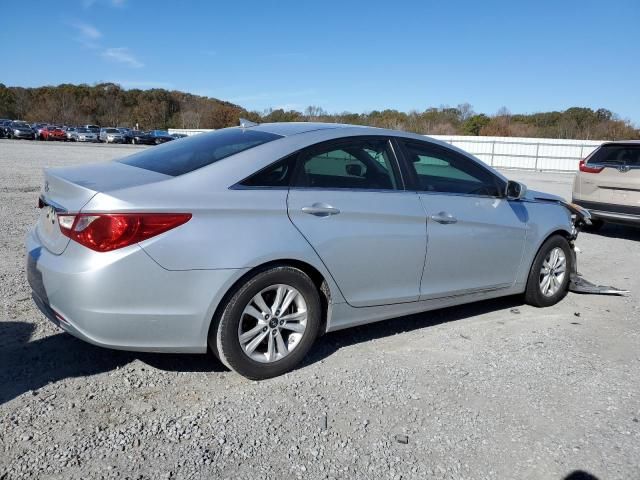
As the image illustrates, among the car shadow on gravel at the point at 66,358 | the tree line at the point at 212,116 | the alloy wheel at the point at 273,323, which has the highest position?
the tree line at the point at 212,116

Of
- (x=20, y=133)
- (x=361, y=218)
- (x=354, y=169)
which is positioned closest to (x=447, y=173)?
(x=354, y=169)

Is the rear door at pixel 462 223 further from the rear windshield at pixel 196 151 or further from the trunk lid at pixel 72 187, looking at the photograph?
the trunk lid at pixel 72 187

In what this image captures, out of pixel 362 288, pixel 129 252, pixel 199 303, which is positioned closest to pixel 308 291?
pixel 362 288

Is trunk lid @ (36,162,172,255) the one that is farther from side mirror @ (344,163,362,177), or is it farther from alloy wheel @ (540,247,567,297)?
alloy wheel @ (540,247,567,297)

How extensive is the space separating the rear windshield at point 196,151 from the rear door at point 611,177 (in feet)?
23.0

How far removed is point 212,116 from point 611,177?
287 ft

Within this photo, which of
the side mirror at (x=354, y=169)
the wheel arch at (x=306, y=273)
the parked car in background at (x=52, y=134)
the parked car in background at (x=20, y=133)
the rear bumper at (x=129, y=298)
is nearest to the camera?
the rear bumper at (x=129, y=298)

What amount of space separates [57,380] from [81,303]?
709 mm

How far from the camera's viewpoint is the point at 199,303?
3.09 meters

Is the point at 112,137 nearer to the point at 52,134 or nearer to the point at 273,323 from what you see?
the point at 52,134

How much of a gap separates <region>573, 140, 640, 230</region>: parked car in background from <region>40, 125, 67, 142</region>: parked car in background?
5313 cm

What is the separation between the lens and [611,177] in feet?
29.1

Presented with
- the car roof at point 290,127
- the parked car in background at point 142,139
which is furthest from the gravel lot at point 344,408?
the parked car in background at point 142,139

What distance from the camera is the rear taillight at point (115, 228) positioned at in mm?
2922
